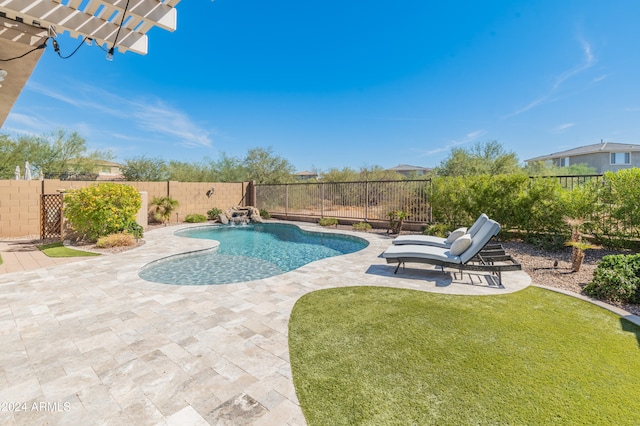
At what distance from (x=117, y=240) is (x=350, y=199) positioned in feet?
30.4

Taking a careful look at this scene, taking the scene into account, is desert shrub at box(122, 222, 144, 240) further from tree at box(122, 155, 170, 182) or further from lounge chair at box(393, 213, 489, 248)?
tree at box(122, 155, 170, 182)

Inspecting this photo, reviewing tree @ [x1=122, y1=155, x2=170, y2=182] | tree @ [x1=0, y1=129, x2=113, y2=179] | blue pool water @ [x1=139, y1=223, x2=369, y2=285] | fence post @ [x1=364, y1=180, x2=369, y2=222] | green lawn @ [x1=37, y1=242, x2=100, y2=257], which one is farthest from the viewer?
tree @ [x1=122, y1=155, x2=170, y2=182]

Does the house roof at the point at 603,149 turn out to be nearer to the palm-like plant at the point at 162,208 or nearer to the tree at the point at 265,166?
the tree at the point at 265,166

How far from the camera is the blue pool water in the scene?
244 inches

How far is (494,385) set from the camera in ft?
7.90

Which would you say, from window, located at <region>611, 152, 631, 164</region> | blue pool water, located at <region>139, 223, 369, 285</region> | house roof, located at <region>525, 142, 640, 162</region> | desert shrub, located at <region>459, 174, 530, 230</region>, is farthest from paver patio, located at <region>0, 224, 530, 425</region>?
window, located at <region>611, 152, 631, 164</region>

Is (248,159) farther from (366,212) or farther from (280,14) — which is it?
(366,212)

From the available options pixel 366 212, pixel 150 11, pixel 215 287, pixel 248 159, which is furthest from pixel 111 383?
pixel 248 159

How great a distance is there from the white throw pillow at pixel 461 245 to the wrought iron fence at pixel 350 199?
549 cm

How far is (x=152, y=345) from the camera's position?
3.07m

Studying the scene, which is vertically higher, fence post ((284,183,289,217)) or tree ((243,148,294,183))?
tree ((243,148,294,183))

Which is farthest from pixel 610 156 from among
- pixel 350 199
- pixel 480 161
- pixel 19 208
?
pixel 19 208

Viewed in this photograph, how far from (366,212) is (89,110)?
2185cm

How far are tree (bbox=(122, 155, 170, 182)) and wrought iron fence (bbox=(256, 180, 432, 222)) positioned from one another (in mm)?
Answer: 11141
